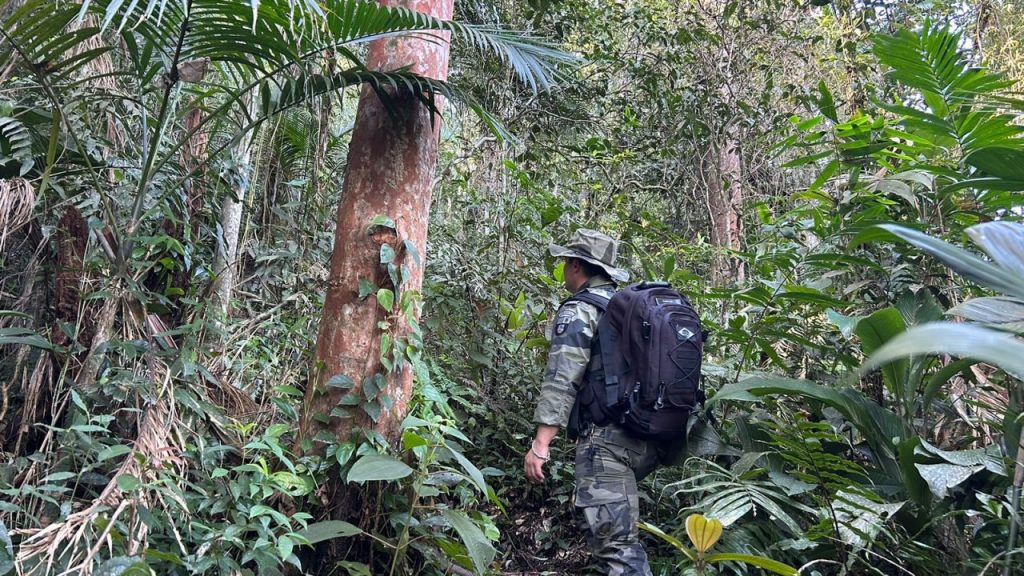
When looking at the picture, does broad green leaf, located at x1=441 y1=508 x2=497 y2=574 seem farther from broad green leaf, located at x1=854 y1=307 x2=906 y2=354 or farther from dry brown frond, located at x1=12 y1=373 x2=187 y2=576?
broad green leaf, located at x1=854 y1=307 x2=906 y2=354

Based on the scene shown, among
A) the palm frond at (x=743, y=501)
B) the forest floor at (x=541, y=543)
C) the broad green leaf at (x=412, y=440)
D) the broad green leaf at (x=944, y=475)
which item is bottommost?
the forest floor at (x=541, y=543)

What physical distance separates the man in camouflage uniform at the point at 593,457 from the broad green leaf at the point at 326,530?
1.03 metres

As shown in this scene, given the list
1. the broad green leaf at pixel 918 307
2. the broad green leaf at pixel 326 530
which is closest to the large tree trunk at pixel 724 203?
the broad green leaf at pixel 918 307

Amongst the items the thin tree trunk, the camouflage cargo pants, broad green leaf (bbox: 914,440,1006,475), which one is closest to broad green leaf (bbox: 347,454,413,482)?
→ the camouflage cargo pants

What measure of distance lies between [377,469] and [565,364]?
→ 1.18m

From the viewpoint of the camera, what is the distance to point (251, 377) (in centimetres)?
371

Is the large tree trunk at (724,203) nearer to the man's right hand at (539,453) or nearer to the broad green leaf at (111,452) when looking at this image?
the man's right hand at (539,453)

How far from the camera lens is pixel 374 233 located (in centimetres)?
298

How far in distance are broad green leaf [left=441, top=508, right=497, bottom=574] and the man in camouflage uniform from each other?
2.07 ft

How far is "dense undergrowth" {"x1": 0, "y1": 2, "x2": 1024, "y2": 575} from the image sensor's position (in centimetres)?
248

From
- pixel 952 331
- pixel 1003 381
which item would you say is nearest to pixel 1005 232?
pixel 952 331

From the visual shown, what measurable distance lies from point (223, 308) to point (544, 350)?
2.14 meters

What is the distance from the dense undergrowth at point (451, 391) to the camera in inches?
97.7

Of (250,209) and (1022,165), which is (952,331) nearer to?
(1022,165)
